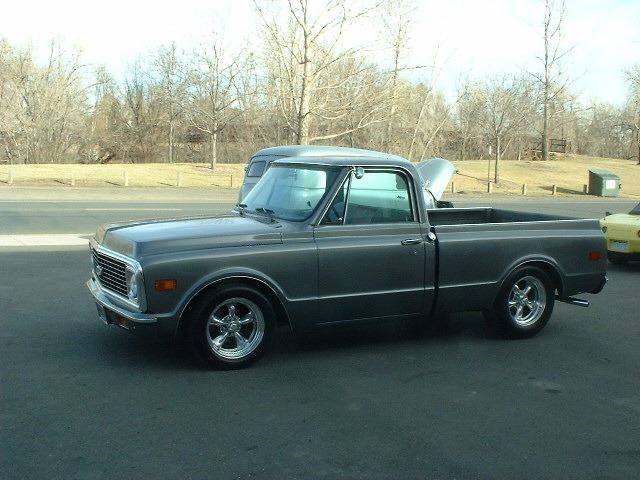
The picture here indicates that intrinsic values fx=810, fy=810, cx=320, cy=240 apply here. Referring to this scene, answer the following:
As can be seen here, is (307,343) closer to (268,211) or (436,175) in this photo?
(268,211)

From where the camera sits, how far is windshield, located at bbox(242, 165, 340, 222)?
7.27 metres

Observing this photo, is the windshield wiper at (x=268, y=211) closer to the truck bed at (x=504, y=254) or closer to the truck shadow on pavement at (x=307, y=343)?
the truck shadow on pavement at (x=307, y=343)

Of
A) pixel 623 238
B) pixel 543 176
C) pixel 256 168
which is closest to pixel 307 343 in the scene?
pixel 256 168

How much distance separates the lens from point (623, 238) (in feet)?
44.6

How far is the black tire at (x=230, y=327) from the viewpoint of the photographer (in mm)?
6590

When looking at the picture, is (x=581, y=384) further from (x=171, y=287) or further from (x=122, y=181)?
(x=122, y=181)

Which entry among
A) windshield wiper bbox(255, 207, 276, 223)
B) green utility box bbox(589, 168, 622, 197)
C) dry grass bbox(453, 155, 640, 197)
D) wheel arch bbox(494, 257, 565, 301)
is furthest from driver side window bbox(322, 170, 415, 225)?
green utility box bbox(589, 168, 622, 197)

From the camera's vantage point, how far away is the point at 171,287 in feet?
21.1

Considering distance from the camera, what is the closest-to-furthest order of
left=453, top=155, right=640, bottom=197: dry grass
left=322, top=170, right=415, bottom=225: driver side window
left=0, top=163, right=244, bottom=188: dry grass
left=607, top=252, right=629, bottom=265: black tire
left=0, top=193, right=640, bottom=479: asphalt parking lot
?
1. left=0, top=193, right=640, bottom=479: asphalt parking lot
2. left=322, top=170, right=415, bottom=225: driver side window
3. left=607, top=252, right=629, bottom=265: black tire
4. left=0, top=163, right=244, bottom=188: dry grass
5. left=453, top=155, right=640, bottom=197: dry grass

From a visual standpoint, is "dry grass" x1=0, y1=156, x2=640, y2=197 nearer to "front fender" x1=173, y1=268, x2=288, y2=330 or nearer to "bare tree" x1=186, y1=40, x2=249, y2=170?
"bare tree" x1=186, y1=40, x2=249, y2=170

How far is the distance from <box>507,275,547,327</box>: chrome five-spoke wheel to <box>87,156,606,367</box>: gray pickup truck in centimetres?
1

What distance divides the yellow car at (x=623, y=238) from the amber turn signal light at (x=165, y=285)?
9.43 metres

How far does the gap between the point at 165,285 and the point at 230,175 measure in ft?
129

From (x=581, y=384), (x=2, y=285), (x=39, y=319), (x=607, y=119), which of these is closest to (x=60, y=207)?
(x=2, y=285)
